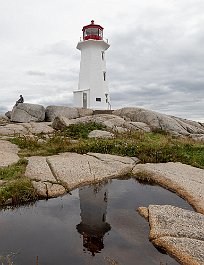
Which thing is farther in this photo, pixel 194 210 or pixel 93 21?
pixel 93 21

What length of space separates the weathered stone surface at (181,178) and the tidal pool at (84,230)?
412 mm

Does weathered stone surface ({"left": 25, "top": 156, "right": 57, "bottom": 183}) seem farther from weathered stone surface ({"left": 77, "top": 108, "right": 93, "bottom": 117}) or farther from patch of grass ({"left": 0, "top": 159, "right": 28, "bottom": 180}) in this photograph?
weathered stone surface ({"left": 77, "top": 108, "right": 93, "bottom": 117})

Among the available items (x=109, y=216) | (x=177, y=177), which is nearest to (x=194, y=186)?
(x=177, y=177)

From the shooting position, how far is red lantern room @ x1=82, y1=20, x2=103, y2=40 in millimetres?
44781

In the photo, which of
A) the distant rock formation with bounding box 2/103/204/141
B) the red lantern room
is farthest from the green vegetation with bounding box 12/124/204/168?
the red lantern room

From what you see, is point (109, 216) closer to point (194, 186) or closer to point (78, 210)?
point (78, 210)

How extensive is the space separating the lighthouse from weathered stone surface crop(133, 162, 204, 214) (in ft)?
95.4

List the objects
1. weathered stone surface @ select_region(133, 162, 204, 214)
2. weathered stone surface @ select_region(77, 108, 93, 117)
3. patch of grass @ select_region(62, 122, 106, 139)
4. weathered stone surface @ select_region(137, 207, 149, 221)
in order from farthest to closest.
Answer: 1. weathered stone surface @ select_region(77, 108, 93, 117)
2. patch of grass @ select_region(62, 122, 106, 139)
3. weathered stone surface @ select_region(133, 162, 204, 214)
4. weathered stone surface @ select_region(137, 207, 149, 221)

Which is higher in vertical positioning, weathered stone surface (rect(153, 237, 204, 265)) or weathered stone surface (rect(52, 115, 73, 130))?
weathered stone surface (rect(52, 115, 73, 130))

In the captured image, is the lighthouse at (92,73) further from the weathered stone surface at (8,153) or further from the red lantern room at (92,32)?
the weathered stone surface at (8,153)

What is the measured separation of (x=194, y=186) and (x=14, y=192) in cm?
673

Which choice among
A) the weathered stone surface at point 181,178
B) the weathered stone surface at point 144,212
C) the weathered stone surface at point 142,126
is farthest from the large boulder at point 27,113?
the weathered stone surface at point 144,212

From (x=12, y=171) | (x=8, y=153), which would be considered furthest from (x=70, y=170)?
(x=8, y=153)

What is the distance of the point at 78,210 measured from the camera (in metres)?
9.39
